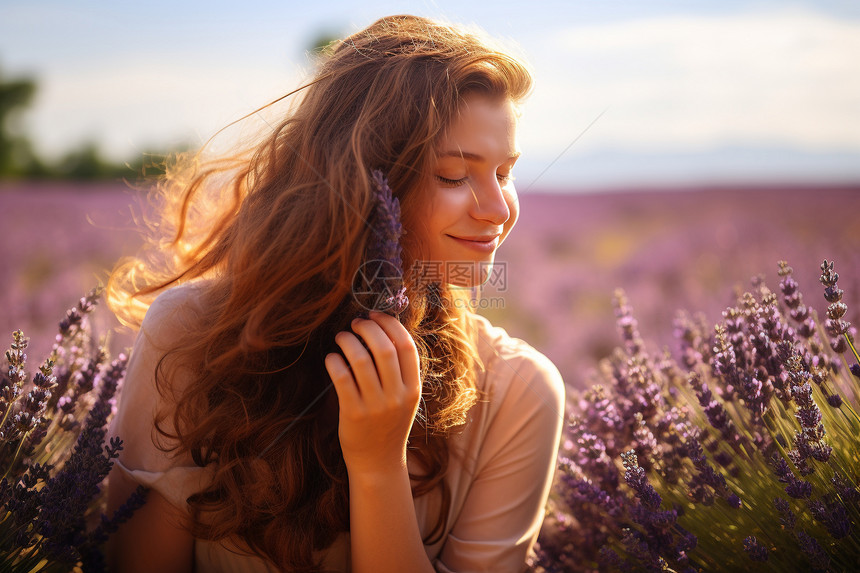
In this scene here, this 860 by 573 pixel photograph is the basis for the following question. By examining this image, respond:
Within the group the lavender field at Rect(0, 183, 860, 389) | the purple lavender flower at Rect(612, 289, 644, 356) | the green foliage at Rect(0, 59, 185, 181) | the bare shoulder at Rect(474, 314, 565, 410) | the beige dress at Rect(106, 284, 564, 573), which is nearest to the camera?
the beige dress at Rect(106, 284, 564, 573)

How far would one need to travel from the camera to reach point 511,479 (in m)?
1.66

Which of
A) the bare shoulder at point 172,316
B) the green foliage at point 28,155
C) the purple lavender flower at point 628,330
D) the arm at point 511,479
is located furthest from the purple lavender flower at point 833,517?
the green foliage at point 28,155

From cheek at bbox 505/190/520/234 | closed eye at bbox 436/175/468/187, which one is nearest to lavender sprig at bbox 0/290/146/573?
closed eye at bbox 436/175/468/187

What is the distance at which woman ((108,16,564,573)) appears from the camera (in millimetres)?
1410

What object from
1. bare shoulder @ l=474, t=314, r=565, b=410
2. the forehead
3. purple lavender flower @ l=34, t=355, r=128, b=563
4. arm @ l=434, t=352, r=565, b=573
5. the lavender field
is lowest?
the lavender field

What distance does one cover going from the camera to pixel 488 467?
171cm

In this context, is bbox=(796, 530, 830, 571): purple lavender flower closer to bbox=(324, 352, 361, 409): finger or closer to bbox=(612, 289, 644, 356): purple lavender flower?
bbox=(612, 289, 644, 356): purple lavender flower

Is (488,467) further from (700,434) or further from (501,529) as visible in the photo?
(700,434)

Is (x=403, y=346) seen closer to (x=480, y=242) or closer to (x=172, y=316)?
(x=480, y=242)

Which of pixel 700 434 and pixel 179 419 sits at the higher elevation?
pixel 179 419

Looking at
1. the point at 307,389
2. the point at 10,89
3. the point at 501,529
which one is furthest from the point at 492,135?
the point at 10,89

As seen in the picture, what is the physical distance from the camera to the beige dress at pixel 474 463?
62.3 inches

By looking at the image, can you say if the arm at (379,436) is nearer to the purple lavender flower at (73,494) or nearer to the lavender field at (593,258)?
the purple lavender flower at (73,494)

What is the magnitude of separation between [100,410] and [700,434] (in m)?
1.61
